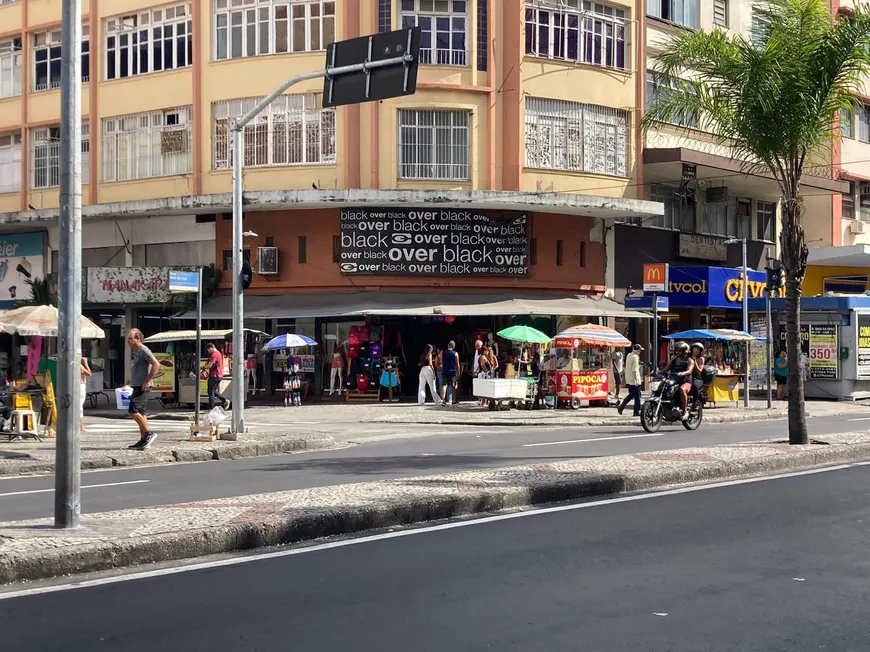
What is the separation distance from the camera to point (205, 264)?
3322 centimetres

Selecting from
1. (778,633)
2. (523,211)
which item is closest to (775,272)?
(523,211)

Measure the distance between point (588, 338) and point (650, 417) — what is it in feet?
23.6

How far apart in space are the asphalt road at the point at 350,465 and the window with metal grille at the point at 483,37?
13.5 m

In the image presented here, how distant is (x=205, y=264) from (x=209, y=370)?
8.40 meters

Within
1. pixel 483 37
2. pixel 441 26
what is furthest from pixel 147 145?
pixel 483 37

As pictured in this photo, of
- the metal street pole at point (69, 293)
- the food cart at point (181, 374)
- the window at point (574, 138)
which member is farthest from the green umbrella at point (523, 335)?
the metal street pole at point (69, 293)

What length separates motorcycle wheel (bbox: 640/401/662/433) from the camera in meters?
20.7

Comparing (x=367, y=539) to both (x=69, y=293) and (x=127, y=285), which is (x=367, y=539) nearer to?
(x=69, y=293)

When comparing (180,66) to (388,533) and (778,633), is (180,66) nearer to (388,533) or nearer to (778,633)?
(388,533)

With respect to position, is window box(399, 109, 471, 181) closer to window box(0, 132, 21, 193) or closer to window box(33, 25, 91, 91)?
window box(33, 25, 91, 91)

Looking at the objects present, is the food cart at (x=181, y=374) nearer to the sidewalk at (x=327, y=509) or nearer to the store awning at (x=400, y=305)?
the store awning at (x=400, y=305)

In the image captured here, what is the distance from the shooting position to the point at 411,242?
3158cm

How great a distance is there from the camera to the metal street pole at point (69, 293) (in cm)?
856

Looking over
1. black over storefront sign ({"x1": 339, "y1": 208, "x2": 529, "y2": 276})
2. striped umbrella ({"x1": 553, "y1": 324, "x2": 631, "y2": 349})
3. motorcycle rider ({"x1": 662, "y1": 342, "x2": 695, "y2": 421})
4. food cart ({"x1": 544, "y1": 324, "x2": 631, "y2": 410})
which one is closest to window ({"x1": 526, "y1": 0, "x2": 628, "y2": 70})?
black over storefront sign ({"x1": 339, "y1": 208, "x2": 529, "y2": 276})
